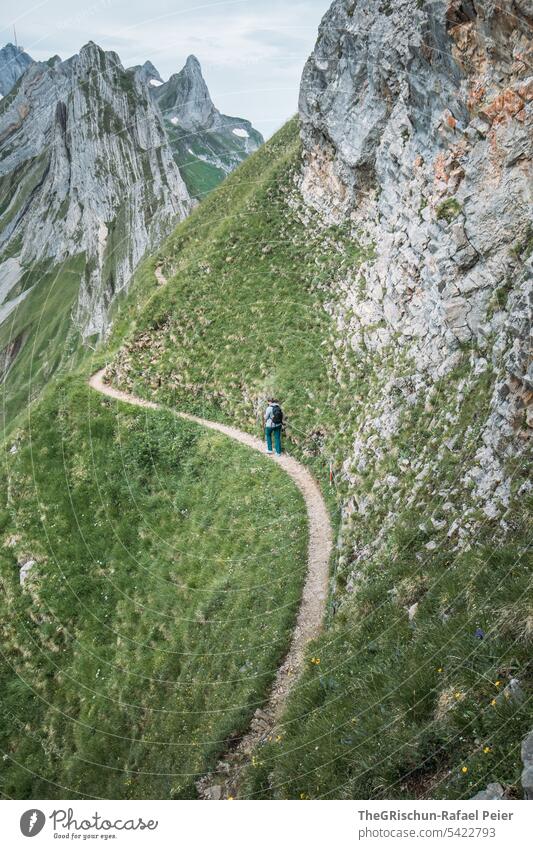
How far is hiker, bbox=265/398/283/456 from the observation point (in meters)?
23.6

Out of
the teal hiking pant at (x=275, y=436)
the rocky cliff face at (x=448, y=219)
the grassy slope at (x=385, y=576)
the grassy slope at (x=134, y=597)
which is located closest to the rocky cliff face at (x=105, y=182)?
the grassy slope at (x=385, y=576)

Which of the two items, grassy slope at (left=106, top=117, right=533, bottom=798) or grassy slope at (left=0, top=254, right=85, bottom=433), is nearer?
grassy slope at (left=106, top=117, right=533, bottom=798)

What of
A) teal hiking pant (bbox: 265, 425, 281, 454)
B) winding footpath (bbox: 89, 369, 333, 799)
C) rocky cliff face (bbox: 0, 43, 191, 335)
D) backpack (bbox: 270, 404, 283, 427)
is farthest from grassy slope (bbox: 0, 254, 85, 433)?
winding footpath (bbox: 89, 369, 333, 799)

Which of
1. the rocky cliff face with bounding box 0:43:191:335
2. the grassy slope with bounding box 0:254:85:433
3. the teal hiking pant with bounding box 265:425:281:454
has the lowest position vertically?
the teal hiking pant with bounding box 265:425:281:454

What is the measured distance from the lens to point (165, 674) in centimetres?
1894

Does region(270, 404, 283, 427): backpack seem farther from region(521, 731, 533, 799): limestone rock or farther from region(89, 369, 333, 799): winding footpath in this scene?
region(521, 731, 533, 799): limestone rock

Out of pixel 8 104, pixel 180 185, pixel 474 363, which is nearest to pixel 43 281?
pixel 180 185

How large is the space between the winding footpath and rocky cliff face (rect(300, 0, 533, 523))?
1.93 m

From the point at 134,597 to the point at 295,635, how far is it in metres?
10.1

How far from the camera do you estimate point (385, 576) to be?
42.2ft

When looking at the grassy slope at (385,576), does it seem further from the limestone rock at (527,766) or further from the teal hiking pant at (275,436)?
the teal hiking pant at (275,436)

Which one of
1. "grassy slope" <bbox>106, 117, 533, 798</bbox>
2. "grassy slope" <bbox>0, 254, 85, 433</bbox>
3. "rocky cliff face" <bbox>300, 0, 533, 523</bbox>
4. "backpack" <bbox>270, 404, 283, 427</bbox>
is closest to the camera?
"grassy slope" <bbox>106, 117, 533, 798</bbox>

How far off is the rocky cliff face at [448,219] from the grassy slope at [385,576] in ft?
1.99
